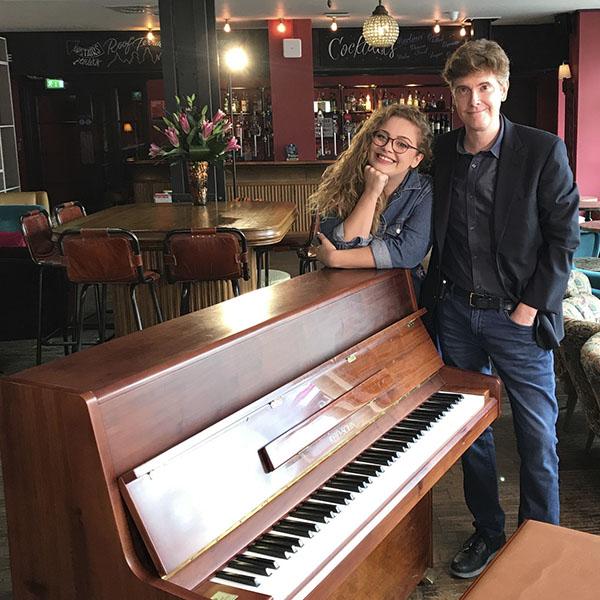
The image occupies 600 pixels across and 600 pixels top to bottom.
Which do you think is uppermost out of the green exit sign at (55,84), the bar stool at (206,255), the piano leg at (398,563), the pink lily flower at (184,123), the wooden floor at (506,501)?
the green exit sign at (55,84)

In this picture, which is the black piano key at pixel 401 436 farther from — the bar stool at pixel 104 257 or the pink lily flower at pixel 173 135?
the pink lily flower at pixel 173 135

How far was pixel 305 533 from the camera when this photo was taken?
149 cm

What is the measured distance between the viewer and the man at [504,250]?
7.34 ft

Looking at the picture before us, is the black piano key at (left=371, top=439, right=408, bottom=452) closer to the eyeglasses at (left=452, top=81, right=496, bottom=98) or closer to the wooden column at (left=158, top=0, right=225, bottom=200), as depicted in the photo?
the eyeglasses at (left=452, top=81, right=496, bottom=98)

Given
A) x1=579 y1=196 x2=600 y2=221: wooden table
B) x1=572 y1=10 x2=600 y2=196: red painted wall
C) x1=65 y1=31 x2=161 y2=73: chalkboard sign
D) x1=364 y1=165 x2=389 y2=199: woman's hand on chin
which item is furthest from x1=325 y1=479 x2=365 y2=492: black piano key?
x1=65 y1=31 x2=161 y2=73: chalkboard sign

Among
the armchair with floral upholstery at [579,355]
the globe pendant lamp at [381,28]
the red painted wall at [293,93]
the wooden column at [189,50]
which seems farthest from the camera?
the red painted wall at [293,93]

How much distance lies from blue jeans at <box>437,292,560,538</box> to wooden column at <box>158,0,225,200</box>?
4.01 metres

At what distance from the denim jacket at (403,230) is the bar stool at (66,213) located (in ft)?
11.5

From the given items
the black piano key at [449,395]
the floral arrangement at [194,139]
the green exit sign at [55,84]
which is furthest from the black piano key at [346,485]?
the green exit sign at [55,84]

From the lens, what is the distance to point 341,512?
62.3 inches

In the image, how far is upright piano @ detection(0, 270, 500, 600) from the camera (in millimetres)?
1302

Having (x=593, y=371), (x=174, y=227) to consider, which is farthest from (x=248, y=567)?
(x=174, y=227)

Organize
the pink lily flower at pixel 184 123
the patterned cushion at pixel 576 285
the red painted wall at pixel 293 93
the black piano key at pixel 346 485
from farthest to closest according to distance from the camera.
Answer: the red painted wall at pixel 293 93, the pink lily flower at pixel 184 123, the patterned cushion at pixel 576 285, the black piano key at pixel 346 485

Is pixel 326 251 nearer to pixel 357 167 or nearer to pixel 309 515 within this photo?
pixel 357 167
